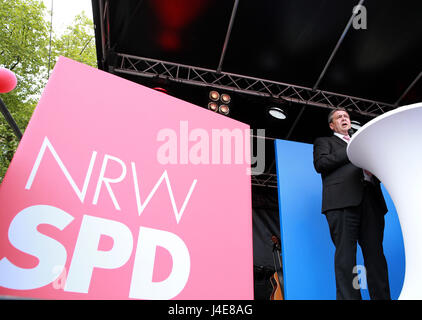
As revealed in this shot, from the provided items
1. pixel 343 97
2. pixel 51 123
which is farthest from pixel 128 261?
pixel 343 97

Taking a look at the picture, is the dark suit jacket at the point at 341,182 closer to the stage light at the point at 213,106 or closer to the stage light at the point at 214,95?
the stage light at the point at 213,106

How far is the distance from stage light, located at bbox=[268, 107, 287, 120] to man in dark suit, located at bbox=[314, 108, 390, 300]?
295 centimetres

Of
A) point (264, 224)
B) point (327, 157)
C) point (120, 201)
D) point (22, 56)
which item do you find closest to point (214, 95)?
point (327, 157)

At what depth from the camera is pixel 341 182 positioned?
69.7 inches

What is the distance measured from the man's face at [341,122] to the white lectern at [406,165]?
0.76 m

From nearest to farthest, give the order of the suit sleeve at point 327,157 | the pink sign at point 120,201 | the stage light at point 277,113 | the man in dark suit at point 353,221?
the pink sign at point 120,201
the man in dark suit at point 353,221
the suit sleeve at point 327,157
the stage light at point 277,113

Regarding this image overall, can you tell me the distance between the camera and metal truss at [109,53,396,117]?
412cm

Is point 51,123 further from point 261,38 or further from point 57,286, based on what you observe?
point 261,38

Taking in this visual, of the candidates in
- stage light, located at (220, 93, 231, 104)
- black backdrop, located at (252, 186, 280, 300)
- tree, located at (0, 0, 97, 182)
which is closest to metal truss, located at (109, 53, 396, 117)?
stage light, located at (220, 93, 231, 104)

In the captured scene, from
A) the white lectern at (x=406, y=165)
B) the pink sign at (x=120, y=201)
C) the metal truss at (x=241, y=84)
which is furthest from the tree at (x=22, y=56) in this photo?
the white lectern at (x=406, y=165)

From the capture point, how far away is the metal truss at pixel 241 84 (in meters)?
4.12

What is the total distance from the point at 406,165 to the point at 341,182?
1.75 feet

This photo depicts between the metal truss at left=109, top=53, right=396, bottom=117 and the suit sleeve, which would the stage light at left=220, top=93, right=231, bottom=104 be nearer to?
the metal truss at left=109, top=53, right=396, bottom=117

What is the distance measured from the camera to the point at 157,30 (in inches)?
143
